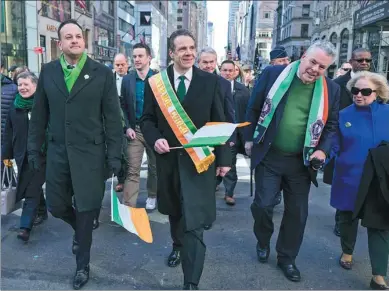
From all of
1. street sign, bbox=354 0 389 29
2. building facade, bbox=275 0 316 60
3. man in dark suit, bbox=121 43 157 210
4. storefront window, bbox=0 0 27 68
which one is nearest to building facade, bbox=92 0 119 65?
storefront window, bbox=0 0 27 68

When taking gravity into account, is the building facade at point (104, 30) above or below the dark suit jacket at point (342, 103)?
above

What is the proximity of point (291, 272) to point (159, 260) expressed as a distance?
1.22m

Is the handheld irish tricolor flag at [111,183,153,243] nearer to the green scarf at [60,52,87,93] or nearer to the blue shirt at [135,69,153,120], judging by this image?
the green scarf at [60,52,87,93]

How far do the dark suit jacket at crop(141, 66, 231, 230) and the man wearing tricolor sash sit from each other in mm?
483

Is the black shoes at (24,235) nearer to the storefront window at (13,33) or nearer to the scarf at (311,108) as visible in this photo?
the scarf at (311,108)

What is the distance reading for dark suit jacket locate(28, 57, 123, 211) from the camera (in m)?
3.20

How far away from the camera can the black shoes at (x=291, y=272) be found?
137 inches

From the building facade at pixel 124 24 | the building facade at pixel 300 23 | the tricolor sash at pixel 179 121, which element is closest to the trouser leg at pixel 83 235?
the tricolor sash at pixel 179 121

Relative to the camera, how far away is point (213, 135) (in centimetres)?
288

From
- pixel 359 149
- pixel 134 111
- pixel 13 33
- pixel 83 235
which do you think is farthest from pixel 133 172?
pixel 13 33

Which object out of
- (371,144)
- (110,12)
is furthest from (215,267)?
(110,12)

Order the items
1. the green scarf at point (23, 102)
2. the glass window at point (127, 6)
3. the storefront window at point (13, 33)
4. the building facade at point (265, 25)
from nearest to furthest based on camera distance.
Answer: the green scarf at point (23, 102) → the storefront window at point (13, 33) → the glass window at point (127, 6) → the building facade at point (265, 25)

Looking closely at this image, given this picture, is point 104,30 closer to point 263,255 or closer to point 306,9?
point 306,9

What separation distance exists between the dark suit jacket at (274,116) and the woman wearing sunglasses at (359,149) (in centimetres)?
20
